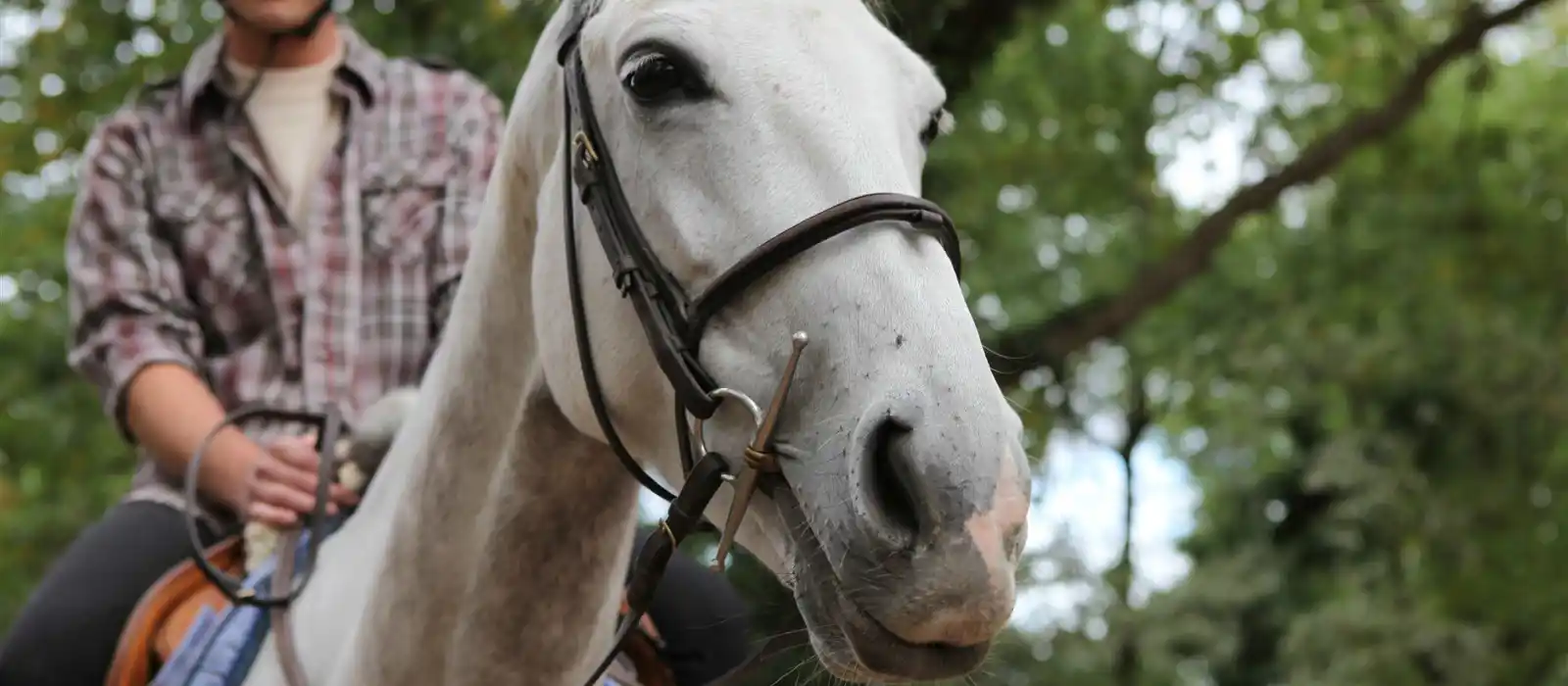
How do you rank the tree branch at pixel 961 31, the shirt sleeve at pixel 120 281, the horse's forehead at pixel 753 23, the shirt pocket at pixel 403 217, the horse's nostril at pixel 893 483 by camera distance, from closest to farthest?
the horse's nostril at pixel 893 483, the horse's forehead at pixel 753 23, the shirt sleeve at pixel 120 281, the shirt pocket at pixel 403 217, the tree branch at pixel 961 31

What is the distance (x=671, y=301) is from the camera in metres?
2.08

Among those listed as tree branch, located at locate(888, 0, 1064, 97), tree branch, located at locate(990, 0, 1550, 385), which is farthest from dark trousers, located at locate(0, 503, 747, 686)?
tree branch, located at locate(990, 0, 1550, 385)

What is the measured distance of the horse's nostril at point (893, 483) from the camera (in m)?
1.76

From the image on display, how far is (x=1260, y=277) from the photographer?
12.3 meters

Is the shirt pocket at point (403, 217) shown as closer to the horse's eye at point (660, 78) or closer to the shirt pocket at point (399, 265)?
the shirt pocket at point (399, 265)

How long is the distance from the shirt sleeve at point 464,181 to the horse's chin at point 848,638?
1.48m

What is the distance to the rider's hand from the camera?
2902 millimetres

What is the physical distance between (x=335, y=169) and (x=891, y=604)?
207cm

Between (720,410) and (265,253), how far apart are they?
1656 millimetres

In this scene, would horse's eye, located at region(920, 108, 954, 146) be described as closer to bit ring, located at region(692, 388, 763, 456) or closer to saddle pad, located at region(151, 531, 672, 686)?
bit ring, located at region(692, 388, 763, 456)

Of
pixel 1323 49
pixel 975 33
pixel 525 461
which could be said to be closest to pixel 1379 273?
pixel 1323 49

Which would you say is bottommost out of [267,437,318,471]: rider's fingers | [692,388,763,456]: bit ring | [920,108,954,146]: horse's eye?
[267,437,318,471]: rider's fingers

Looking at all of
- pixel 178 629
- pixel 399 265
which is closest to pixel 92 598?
pixel 178 629

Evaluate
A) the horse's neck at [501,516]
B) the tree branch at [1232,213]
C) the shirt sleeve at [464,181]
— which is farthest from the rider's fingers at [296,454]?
the tree branch at [1232,213]
